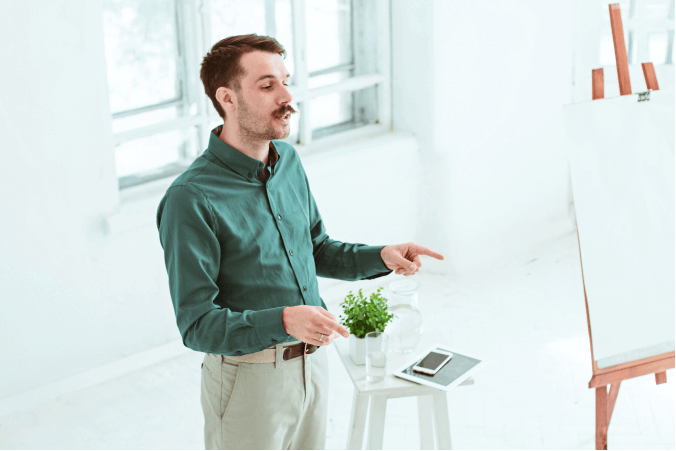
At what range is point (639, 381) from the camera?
11.7 ft

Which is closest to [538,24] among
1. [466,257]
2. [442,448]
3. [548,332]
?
[466,257]

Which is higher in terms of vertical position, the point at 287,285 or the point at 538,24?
the point at 538,24

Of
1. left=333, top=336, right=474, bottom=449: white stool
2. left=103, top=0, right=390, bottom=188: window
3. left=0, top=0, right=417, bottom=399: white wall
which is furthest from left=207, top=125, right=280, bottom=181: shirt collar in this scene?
left=103, top=0, right=390, bottom=188: window

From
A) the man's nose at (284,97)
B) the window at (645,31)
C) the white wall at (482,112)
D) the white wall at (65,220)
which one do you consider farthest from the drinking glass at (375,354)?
the window at (645,31)

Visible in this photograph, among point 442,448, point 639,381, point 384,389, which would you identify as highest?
point 384,389

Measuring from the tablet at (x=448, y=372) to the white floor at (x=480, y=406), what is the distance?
0.90 meters

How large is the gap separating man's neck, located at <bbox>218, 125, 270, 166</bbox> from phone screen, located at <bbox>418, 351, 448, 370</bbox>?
747 mm

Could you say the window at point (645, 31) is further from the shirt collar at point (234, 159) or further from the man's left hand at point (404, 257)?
the shirt collar at point (234, 159)

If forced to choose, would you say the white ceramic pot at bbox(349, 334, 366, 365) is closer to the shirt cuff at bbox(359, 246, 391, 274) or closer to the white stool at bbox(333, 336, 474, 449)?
the white stool at bbox(333, 336, 474, 449)

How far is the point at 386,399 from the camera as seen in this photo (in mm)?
2350

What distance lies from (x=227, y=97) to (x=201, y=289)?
1.67 ft

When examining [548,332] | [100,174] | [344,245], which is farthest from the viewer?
[548,332]

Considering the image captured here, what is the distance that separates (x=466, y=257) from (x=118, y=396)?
7.70 feet

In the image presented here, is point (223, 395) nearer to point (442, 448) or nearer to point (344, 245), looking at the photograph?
point (344, 245)
